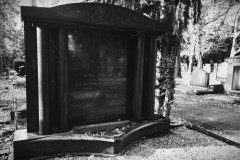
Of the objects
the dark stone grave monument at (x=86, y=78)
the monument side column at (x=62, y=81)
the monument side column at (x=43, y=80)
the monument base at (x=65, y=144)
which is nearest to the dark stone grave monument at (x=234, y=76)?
A: the dark stone grave monument at (x=86, y=78)

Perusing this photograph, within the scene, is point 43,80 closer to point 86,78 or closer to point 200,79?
point 86,78

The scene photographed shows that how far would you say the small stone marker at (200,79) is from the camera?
610 inches

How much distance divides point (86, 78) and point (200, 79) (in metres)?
13.6

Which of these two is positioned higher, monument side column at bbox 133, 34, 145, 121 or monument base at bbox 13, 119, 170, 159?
monument side column at bbox 133, 34, 145, 121

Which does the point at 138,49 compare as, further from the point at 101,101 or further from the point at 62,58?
the point at 62,58

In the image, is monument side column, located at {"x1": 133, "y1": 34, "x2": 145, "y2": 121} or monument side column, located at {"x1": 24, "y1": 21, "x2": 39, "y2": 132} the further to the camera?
monument side column, located at {"x1": 133, "y1": 34, "x2": 145, "y2": 121}

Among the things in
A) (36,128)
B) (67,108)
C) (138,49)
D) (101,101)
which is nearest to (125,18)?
(138,49)

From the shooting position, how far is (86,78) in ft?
15.7

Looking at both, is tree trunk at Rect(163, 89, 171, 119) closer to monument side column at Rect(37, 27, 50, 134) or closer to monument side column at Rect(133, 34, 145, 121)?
monument side column at Rect(133, 34, 145, 121)

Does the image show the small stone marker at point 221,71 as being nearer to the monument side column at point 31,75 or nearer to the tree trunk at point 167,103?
the tree trunk at point 167,103

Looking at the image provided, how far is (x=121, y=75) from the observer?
5391mm

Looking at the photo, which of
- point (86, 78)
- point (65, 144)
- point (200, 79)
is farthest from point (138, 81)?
point (200, 79)

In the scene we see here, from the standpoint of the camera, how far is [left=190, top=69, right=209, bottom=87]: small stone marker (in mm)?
15492

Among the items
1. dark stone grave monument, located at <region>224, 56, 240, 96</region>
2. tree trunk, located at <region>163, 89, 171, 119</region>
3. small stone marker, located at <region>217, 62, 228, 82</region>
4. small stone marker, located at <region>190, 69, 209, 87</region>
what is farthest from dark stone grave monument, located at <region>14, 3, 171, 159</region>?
small stone marker, located at <region>217, 62, 228, 82</region>
